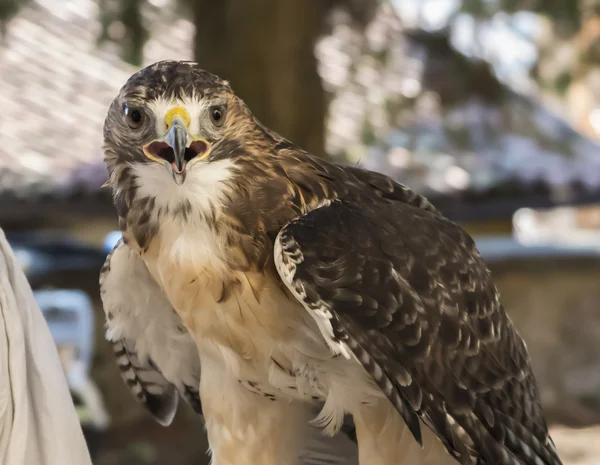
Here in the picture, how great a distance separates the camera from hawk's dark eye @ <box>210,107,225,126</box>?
142 cm

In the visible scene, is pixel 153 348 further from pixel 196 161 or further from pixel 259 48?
pixel 259 48

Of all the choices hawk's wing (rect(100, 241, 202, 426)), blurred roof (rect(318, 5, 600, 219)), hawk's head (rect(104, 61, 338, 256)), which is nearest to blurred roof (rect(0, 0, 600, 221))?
blurred roof (rect(318, 5, 600, 219))

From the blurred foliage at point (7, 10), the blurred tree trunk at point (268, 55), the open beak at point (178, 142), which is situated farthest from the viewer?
the blurred tree trunk at point (268, 55)

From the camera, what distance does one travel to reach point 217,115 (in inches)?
56.3

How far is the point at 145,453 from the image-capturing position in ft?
15.6

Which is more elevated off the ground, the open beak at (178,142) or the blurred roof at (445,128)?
the open beak at (178,142)

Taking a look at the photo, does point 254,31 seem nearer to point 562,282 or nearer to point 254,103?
point 254,103

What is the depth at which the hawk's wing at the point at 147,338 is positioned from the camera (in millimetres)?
1745

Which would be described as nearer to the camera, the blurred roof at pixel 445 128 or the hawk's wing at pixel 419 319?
the hawk's wing at pixel 419 319

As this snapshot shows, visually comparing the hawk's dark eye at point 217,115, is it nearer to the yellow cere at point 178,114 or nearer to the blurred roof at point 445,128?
the yellow cere at point 178,114

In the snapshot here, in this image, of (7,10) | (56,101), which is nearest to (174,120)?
(7,10)

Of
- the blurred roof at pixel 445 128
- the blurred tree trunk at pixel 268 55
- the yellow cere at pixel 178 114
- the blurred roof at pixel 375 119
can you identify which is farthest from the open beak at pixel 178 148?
the blurred roof at pixel 445 128

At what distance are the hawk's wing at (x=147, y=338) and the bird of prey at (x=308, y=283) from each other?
1 cm

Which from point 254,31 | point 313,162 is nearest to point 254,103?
point 254,31
